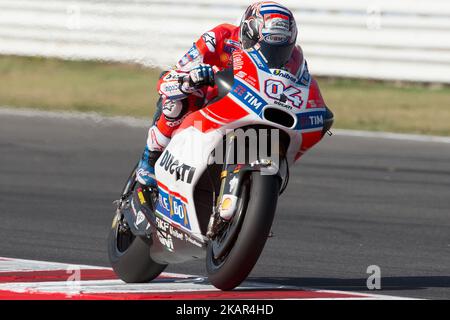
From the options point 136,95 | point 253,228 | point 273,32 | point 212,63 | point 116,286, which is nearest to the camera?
Result: point 253,228

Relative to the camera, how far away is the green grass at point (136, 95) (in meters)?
14.4

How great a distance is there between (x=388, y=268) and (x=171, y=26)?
970cm

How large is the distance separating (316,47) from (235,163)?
10.7m

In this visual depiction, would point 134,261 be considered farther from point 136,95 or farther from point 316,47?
point 316,47

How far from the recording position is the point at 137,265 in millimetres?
6227

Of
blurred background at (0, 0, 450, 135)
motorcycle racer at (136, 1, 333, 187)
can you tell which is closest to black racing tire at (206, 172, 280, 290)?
motorcycle racer at (136, 1, 333, 187)

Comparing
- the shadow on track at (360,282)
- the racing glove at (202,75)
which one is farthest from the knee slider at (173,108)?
the shadow on track at (360,282)

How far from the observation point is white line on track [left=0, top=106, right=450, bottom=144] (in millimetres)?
13117

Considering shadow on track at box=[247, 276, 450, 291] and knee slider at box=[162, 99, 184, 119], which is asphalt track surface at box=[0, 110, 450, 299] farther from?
knee slider at box=[162, 99, 184, 119]

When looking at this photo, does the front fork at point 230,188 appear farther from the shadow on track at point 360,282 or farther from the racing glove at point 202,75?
the shadow on track at point 360,282

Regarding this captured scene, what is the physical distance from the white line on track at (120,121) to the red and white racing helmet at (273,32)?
24.7ft

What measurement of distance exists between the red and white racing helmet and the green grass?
8.23m

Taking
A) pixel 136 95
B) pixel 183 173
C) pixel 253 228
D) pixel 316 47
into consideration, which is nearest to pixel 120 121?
pixel 136 95
